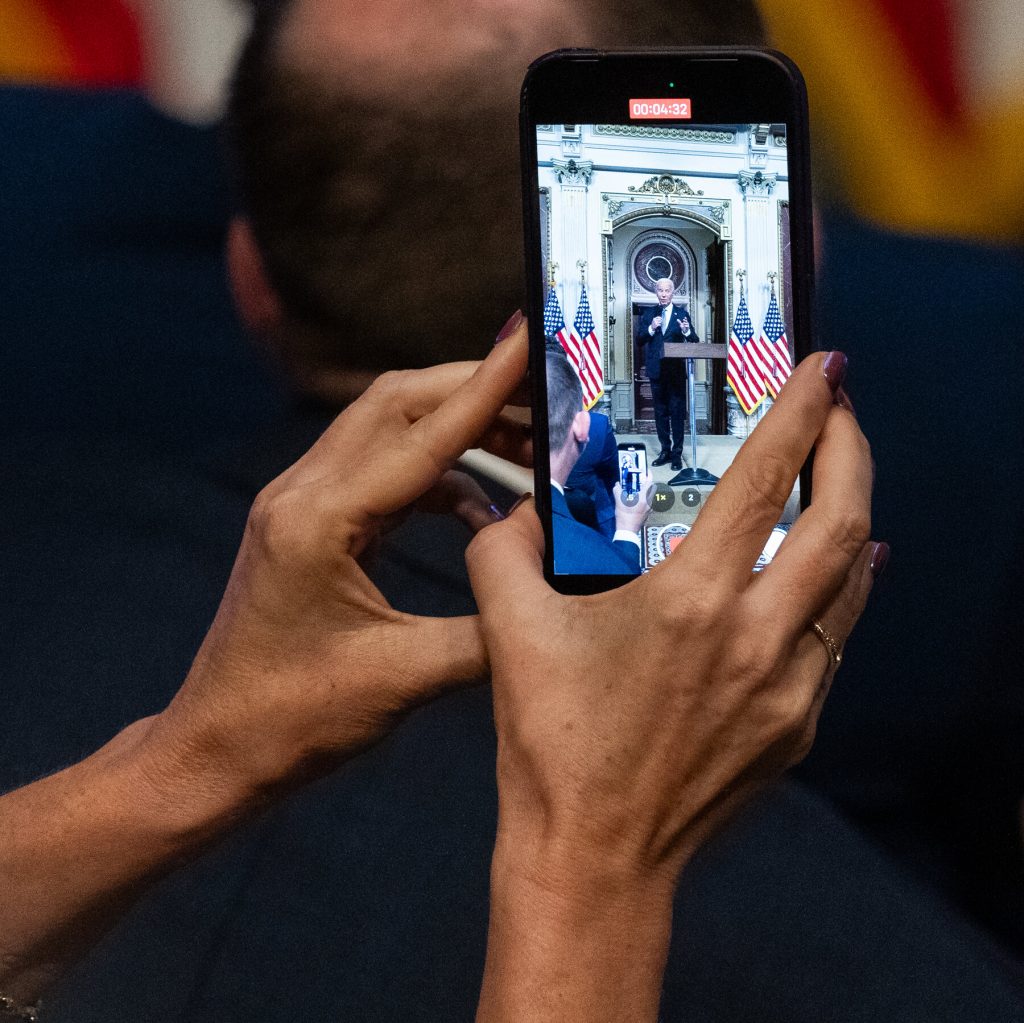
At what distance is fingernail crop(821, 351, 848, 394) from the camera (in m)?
Answer: 0.45

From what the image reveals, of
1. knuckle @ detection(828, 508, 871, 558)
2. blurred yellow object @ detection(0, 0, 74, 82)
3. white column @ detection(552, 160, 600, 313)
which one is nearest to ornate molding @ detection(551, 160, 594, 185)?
white column @ detection(552, 160, 600, 313)

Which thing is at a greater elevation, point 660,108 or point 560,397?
point 660,108

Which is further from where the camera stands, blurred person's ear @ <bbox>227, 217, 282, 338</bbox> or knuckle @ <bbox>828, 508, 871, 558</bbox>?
blurred person's ear @ <bbox>227, 217, 282, 338</bbox>

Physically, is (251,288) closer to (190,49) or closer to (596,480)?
(190,49)

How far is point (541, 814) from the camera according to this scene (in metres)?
0.44

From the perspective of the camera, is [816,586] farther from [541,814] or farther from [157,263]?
[157,263]

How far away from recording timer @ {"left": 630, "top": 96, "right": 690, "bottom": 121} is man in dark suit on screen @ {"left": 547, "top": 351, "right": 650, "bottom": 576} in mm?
126

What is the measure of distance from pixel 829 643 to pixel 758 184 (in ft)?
0.75

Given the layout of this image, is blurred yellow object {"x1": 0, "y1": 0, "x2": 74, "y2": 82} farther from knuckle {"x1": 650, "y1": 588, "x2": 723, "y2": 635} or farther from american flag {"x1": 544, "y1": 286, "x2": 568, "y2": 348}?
knuckle {"x1": 650, "y1": 588, "x2": 723, "y2": 635}

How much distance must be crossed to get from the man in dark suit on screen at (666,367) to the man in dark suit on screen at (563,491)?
39mm

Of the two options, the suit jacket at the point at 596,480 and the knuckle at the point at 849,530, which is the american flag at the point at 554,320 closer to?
the suit jacket at the point at 596,480

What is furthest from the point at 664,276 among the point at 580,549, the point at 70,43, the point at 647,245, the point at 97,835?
the point at 70,43

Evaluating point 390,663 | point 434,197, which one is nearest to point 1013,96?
point 434,197

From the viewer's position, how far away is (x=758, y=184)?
1.72 ft
